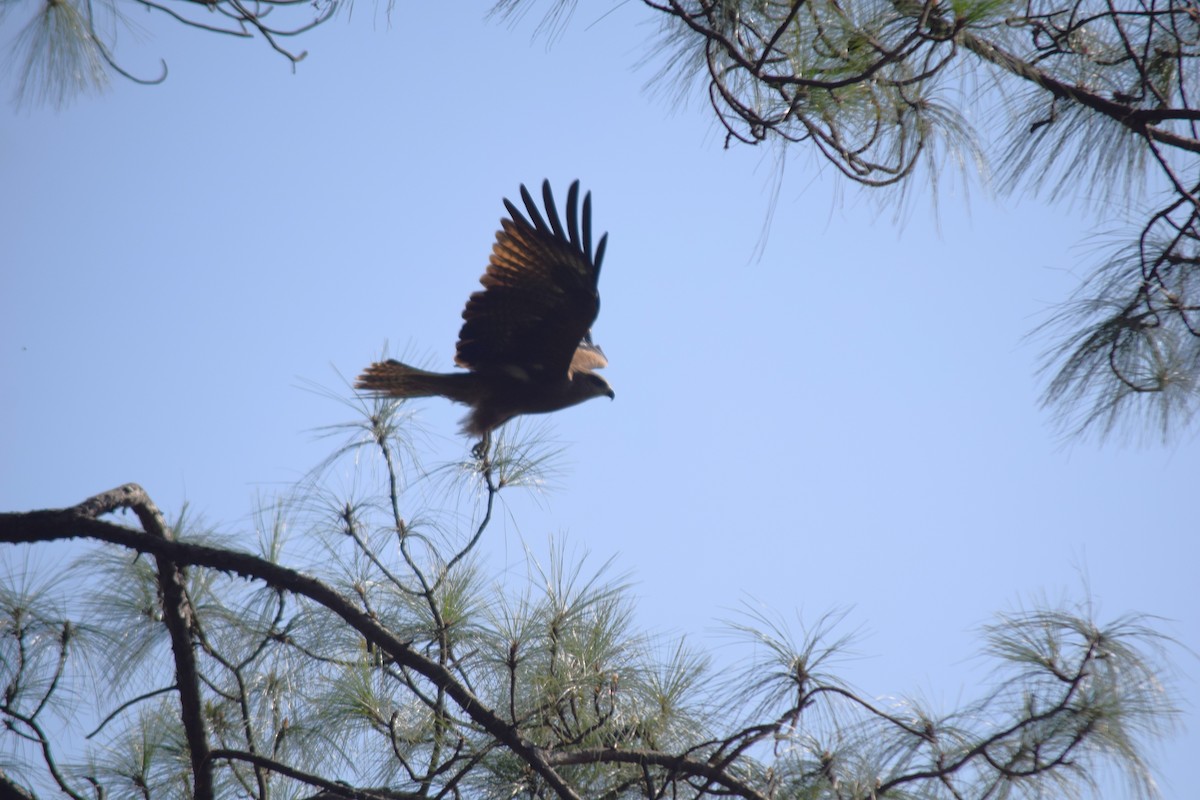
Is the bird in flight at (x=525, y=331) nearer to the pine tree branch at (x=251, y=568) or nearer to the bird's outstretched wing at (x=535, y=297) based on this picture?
the bird's outstretched wing at (x=535, y=297)

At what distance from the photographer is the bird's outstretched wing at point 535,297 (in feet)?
13.2

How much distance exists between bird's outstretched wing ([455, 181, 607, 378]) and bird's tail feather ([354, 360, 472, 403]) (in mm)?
122

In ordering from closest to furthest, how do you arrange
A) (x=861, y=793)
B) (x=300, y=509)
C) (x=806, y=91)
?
(x=861, y=793) → (x=806, y=91) → (x=300, y=509)

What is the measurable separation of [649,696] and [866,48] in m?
1.84

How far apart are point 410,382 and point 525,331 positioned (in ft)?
2.03

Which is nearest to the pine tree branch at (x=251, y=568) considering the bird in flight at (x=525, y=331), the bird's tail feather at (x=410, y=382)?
the bird in flight at (x=525, y=331)

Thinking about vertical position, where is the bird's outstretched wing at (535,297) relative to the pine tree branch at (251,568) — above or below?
above

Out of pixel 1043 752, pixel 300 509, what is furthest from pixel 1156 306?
pixel 300 509

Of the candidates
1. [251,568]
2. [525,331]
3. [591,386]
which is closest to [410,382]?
[525,331]

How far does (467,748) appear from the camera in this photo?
2.85 metres

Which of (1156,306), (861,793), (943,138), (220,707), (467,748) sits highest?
(943,138)

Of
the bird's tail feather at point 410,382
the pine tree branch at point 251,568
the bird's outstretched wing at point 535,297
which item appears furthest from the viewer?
the bird's tail feather at point 410,382

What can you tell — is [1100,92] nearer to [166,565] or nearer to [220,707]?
[166,565]

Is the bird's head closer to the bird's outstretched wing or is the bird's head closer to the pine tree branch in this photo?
the bird's outstretched wing
